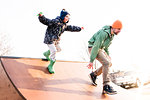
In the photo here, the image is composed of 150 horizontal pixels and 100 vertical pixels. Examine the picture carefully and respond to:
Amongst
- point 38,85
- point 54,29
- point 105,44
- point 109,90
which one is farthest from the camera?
point 54,29

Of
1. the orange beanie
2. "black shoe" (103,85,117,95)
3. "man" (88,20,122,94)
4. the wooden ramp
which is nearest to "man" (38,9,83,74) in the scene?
the wooden ramp

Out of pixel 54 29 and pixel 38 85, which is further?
pixel 54 29

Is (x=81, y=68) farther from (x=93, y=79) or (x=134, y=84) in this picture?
(x=134, y=84)

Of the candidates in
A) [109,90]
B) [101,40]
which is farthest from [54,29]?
[109,90]

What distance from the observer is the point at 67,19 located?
11.8 feet

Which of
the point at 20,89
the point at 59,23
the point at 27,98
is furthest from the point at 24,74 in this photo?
the point at 59,23

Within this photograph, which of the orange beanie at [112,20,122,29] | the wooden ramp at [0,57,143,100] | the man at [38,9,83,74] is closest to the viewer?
the wooden ramp at [0,57,143,100]

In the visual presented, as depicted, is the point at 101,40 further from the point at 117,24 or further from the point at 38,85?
the point at 38,85

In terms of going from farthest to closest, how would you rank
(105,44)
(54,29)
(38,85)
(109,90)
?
(54,29) < (105,44) < (109,90) < (38,85)

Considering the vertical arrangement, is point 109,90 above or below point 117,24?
below

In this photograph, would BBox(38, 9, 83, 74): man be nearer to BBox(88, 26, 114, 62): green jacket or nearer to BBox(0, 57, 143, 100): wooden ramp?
BBox(0, 57, 143, 100): wooden ramp

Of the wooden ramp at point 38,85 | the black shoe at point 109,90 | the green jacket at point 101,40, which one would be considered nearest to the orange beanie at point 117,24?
the green jacket at point 101,40

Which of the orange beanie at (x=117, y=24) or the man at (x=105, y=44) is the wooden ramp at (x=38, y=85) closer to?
the man at (x=105, y=44)

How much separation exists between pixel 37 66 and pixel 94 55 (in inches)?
64.9
